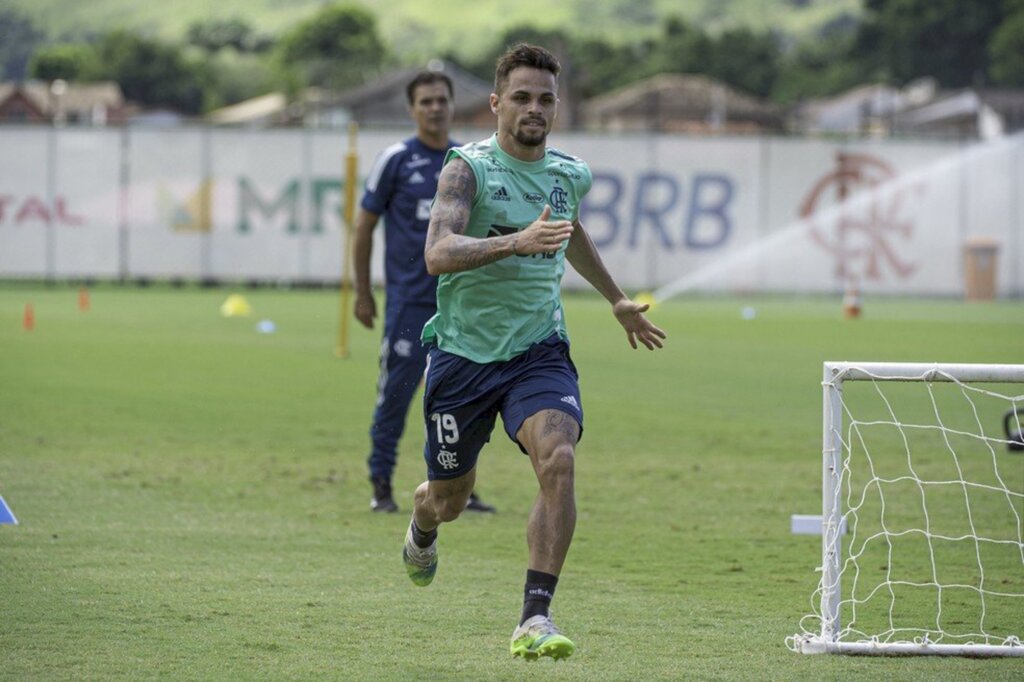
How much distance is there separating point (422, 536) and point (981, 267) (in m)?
31.6

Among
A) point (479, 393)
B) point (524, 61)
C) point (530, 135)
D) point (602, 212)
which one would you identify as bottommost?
point (479, 393)

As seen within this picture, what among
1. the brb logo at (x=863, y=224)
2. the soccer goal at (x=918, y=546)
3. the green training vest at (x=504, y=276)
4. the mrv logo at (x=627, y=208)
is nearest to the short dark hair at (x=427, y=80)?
the soccer goal at (x=918, y=546)

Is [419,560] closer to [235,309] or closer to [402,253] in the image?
[402,253]

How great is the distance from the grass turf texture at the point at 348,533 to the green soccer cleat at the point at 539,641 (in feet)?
1.00

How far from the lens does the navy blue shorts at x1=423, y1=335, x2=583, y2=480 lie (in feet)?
20.7

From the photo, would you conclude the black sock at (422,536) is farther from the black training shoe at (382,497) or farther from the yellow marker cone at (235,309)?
the yellow marker cone at (235,309)

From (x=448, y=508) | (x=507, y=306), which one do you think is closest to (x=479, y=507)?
(x=448, y=508)

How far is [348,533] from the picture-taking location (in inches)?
354

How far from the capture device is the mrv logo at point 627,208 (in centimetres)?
3697

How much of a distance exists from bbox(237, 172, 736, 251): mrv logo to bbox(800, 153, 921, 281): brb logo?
6.54 ft

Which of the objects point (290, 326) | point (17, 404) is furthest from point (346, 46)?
point (17, 404)

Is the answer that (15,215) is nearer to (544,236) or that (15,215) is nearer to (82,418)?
(82,418)

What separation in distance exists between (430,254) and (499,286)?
0.42m

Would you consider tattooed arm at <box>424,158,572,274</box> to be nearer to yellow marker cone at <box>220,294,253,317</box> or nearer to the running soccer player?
the running soccer player
